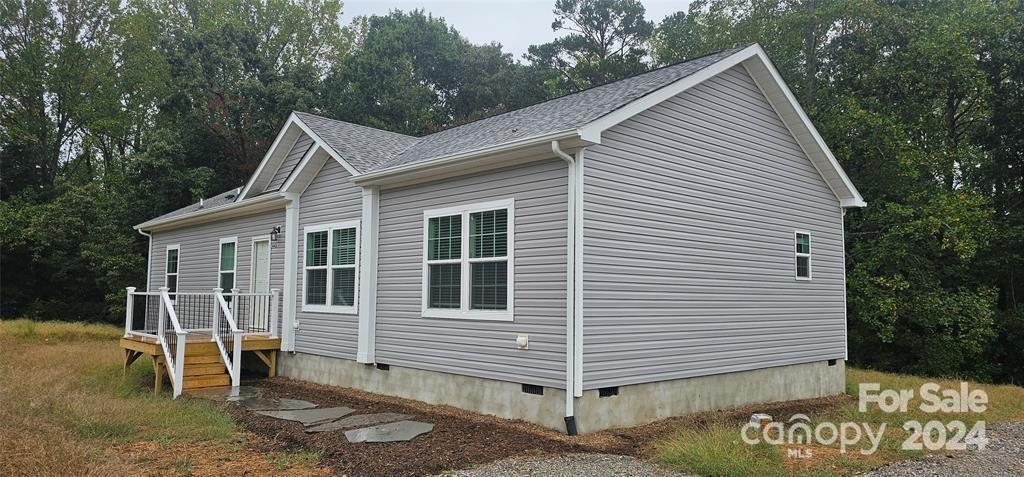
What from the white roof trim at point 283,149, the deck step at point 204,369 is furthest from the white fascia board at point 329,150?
the deck step at point 204,369

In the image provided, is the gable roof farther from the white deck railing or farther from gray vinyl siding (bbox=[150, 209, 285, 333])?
the white deck railing

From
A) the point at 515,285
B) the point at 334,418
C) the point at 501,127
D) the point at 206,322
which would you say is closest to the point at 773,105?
the point at 501,127

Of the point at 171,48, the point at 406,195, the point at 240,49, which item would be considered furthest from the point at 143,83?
the point at 406,195

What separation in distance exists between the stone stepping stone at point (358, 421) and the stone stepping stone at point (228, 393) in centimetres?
261

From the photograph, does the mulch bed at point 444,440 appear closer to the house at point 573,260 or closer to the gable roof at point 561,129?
the house at point 573,260

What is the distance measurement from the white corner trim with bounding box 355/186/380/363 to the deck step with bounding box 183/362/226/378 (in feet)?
8.35

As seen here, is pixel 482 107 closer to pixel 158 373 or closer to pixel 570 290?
pixel 158 373

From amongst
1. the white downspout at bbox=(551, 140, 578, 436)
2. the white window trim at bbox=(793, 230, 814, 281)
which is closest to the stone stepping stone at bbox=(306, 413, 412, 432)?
the white downspout at bbox=(551, 140, 578, 436)

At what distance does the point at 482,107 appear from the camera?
3512cm

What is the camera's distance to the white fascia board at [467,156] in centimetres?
799

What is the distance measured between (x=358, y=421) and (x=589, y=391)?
282 centimetres

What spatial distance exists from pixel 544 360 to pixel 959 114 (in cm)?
1845

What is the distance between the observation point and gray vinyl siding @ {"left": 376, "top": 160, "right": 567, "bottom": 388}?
833 centimetres

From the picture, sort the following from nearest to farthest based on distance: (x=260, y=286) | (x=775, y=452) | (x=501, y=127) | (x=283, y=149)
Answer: (x=775, y=452) < (x=501, y=127) < (x=260, y=286) < (x=283, y=149)
